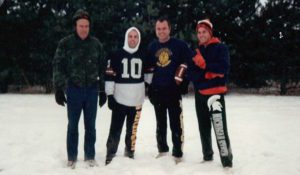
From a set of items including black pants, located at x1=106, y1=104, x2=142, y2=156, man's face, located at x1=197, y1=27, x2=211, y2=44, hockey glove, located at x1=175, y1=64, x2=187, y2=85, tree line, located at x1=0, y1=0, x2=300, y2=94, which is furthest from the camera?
tree line, located at x1=0, y1=0, x2=300, y2=94

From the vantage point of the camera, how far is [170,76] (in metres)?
5.16

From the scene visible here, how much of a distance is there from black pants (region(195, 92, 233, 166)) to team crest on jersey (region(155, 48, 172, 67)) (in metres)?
0.61

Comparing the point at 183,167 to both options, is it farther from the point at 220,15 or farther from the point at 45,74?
the point at 45,74

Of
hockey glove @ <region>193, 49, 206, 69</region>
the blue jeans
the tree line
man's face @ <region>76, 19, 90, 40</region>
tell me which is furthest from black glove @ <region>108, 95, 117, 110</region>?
the tree line

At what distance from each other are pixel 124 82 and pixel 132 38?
1.93ft

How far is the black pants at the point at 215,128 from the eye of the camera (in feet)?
15.5

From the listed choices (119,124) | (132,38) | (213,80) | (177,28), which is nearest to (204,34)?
(213,80)

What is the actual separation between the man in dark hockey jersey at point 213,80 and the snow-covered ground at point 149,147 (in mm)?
402

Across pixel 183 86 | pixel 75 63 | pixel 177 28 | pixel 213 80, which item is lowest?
pixel 183 86

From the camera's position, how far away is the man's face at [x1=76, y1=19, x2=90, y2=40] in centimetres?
486

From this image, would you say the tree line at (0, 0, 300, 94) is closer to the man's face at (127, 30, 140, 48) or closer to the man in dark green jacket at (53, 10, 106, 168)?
the man's face at (127, 30, 140, 48)

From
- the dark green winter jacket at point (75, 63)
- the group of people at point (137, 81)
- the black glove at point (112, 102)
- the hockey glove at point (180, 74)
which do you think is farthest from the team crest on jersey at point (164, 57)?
the dark green winter jacket at point (75, 63)

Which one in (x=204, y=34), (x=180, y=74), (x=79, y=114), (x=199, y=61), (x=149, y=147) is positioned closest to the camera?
(x=199, y=61)

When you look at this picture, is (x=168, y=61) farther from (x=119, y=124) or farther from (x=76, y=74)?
(x=76, y=74)
